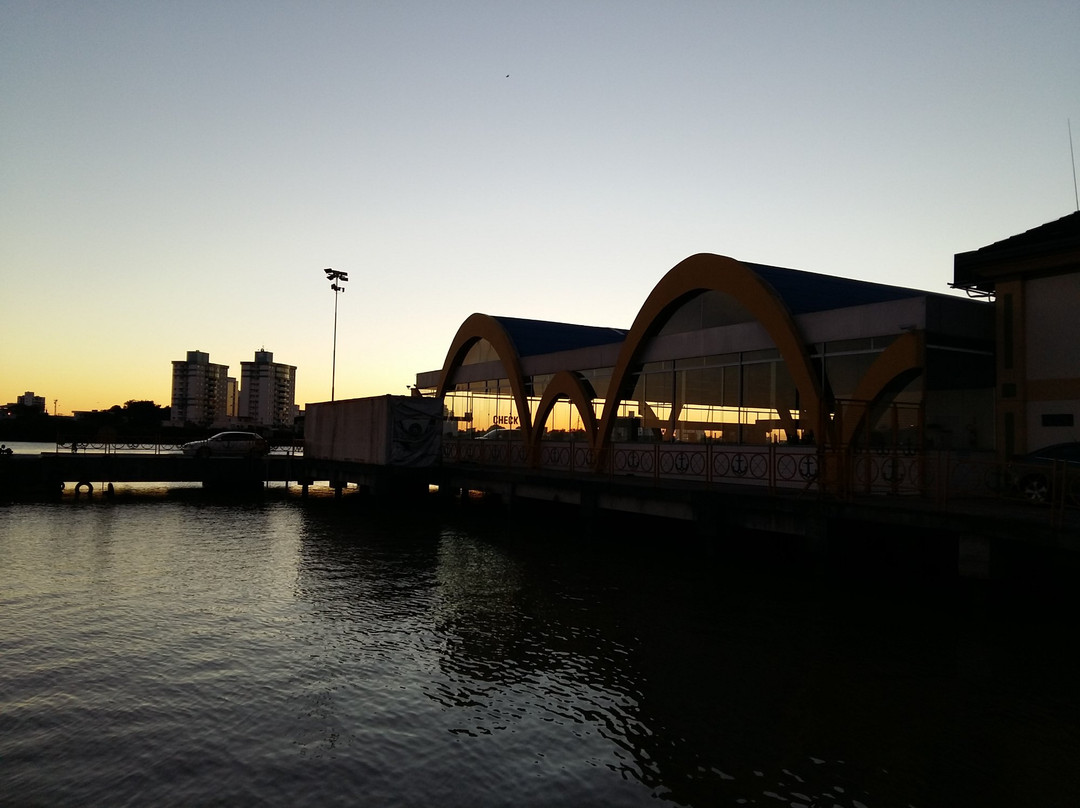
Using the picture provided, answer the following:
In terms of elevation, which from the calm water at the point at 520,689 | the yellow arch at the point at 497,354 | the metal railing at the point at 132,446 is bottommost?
the calm water at the point at 520,689

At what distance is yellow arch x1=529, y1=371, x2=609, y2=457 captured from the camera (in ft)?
107

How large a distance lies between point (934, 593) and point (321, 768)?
1360cm

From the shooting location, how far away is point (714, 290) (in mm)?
26641

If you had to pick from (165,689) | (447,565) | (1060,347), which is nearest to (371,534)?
(447,565)

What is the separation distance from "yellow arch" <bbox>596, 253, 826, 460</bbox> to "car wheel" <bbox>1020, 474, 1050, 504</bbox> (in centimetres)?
526

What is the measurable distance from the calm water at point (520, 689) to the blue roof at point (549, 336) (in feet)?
71.1

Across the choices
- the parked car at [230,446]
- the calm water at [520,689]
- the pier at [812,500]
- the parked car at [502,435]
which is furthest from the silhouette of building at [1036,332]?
the parked car at [230,446]

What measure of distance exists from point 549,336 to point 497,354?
2954 millimetres

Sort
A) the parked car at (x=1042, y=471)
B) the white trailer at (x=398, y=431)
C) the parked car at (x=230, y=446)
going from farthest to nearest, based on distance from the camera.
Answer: the parked car at (x=230, y=446)
the white trailer at (x=398, y=431)
the parked car at (x=1042, y=471)

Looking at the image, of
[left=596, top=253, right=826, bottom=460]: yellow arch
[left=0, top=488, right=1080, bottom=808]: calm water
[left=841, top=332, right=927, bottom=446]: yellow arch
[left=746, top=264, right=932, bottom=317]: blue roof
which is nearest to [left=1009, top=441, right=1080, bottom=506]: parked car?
[left=0, top=488, right=1080, bottom=808]: calm water

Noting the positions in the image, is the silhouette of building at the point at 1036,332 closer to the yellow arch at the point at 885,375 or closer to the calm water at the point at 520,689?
the yellow arch at the point at 885,375

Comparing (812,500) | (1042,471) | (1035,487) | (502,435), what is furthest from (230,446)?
(1042,471)

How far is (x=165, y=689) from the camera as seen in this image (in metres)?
10.4

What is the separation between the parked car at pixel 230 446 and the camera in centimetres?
4853
